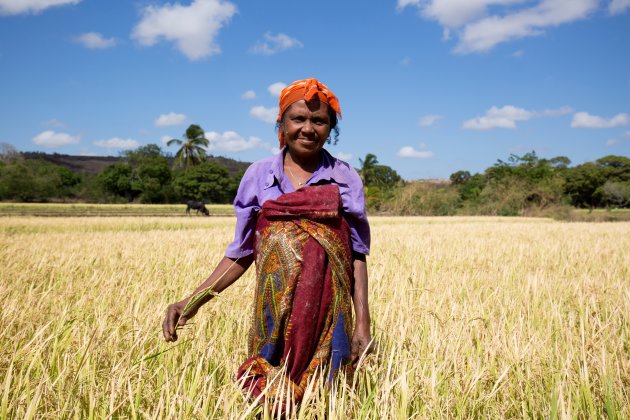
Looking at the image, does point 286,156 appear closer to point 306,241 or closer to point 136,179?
point 306,241

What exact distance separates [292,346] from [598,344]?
181 centimetres

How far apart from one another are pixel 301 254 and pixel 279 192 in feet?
0.91

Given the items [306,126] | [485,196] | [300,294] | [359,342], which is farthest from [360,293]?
[485,196]

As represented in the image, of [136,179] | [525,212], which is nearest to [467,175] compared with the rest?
[525,212]

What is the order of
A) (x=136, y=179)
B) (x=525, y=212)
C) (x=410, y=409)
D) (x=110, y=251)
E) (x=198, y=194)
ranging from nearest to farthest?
(x=410, y=409) → (x=110, y=251) → (x=525, y=212) → (x=198, y=194) → (x=136, y=179)

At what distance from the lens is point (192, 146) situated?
176ft

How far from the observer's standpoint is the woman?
1.59m

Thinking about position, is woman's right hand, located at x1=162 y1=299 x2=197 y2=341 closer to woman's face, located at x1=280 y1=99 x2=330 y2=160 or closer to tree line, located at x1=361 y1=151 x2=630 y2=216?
woman's face, located at x1=280 y1=99 x2=330 y2=160

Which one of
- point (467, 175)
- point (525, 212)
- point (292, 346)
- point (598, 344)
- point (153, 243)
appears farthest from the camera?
point (467, 175)

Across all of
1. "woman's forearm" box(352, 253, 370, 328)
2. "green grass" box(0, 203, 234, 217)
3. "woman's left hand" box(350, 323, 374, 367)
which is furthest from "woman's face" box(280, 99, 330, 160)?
"green grass" box(0, 203, 234, 217)

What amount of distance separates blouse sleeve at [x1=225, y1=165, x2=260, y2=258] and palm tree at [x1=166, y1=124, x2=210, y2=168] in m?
53.0

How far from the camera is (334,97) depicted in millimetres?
1771

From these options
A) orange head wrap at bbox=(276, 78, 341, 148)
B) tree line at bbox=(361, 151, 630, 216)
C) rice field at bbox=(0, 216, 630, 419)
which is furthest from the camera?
tree line at bbox=(361, 151, 630, 216)

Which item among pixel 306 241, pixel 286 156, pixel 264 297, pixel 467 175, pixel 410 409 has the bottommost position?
pixel 410 409
